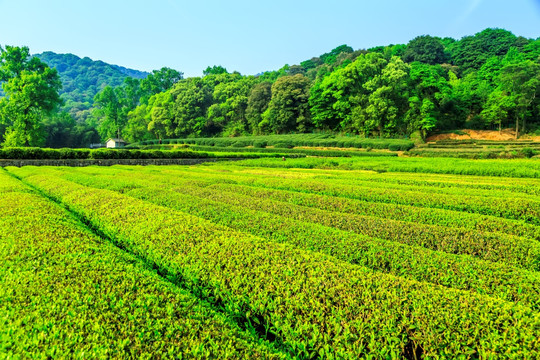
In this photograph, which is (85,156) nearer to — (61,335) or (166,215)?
(166,215)

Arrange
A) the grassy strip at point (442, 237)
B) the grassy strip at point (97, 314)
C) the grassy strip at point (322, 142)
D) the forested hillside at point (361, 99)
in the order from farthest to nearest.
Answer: the forested hillside at point (361, 99) → the grassy strip at point (322, 142) → the grassy strip at point (442, 237) → the grassy strip at point (97, 314)

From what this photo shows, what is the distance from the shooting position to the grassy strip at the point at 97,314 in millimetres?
2133

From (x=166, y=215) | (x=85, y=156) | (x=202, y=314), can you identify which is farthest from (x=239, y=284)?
(x=85, y=156)

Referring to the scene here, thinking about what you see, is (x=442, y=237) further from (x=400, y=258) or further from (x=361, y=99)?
(x=361, y=99)

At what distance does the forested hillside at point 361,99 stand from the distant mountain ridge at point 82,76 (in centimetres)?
8803

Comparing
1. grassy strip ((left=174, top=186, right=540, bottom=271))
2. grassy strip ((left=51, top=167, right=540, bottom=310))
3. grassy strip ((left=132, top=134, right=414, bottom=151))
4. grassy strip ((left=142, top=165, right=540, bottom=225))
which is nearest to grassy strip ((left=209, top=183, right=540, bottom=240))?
grassy strip ((left=174, top=186, right=540, bottom=271))

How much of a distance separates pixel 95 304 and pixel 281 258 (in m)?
2.20

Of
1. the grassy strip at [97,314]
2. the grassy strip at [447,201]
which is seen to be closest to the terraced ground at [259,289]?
the grassy strip at [97,314]

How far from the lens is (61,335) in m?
2.20

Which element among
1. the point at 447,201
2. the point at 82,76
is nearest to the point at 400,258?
the point at 447,201

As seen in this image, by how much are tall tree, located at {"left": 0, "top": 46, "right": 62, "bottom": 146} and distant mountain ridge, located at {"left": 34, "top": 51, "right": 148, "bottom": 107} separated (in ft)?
387

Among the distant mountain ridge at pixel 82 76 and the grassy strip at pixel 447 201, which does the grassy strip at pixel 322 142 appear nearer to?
the grassy strip at pixel 447 201

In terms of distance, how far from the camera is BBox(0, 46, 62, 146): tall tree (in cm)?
3409

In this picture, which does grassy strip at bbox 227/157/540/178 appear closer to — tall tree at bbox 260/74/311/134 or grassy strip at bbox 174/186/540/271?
grassy strip at bbox 174/186/540/271
